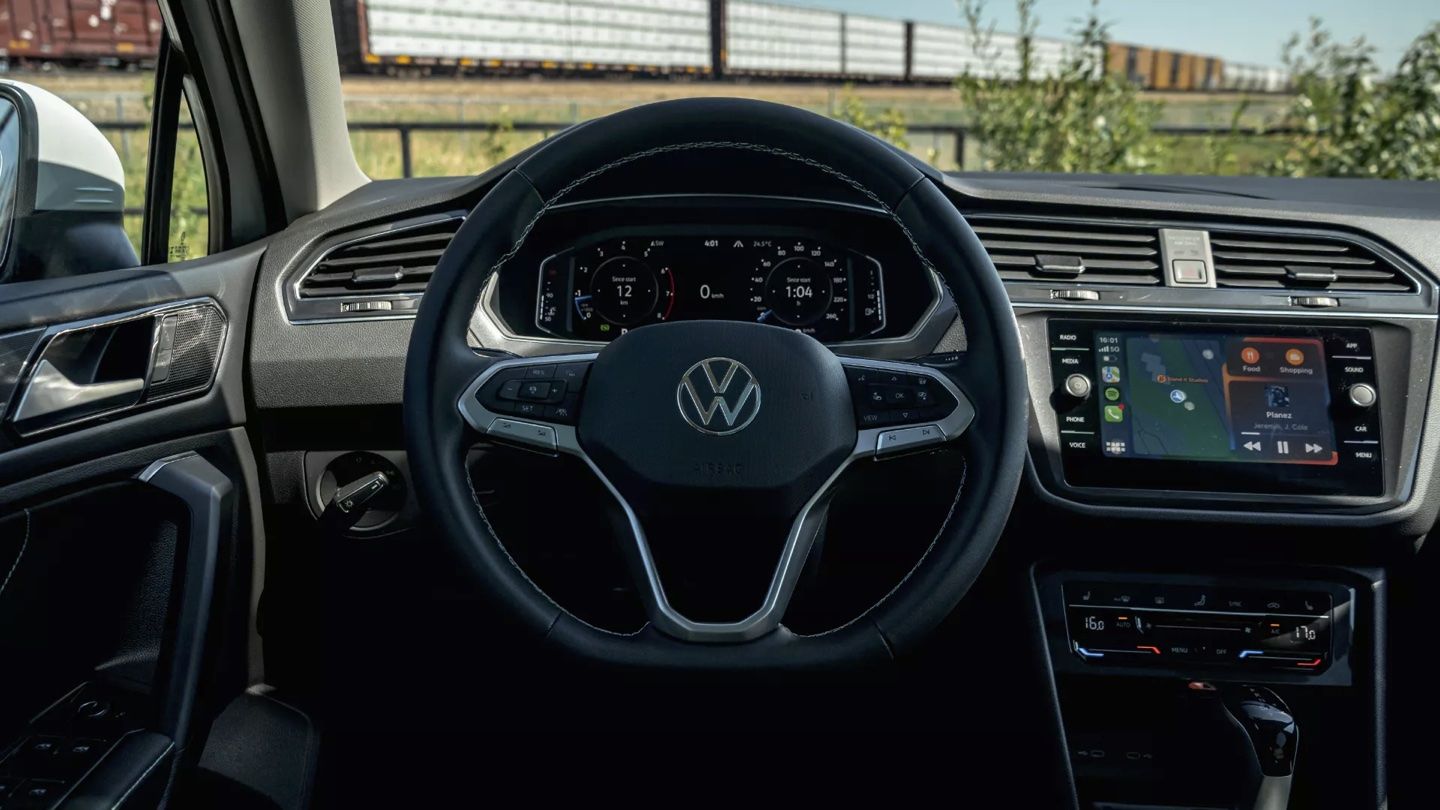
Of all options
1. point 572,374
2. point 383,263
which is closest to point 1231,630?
point 572,374

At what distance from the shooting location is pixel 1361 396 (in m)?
2.13

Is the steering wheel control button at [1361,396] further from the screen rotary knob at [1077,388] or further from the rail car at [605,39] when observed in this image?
the rail car at [605,39]

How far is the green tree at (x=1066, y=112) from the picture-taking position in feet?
20.0

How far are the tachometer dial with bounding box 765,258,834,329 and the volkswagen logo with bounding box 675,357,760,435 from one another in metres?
0.57

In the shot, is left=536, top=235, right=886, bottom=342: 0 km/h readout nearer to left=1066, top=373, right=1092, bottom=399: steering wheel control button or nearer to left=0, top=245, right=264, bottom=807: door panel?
left=1066, top=373, right=1092, bottom=399: steering wheel control button

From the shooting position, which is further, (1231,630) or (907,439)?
(1231,630)

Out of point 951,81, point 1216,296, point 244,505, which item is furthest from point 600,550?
point 951,81

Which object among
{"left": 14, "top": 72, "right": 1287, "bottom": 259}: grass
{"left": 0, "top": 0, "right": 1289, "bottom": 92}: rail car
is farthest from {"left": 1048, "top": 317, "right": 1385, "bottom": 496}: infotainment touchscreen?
{"left": 0, "top": 0, "right": 1289, "bottom": 92}: rail car

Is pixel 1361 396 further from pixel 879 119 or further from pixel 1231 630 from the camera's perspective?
pixel 879 119

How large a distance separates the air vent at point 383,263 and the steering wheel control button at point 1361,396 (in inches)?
69.1

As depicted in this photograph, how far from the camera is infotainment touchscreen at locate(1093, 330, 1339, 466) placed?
7.01 feet

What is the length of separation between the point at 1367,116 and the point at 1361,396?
153 inches

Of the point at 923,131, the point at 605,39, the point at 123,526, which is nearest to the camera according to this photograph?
the point at 123,526

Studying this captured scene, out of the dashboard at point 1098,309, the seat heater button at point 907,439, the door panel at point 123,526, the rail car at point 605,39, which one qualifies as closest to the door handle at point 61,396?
the door panel at point 123,526
